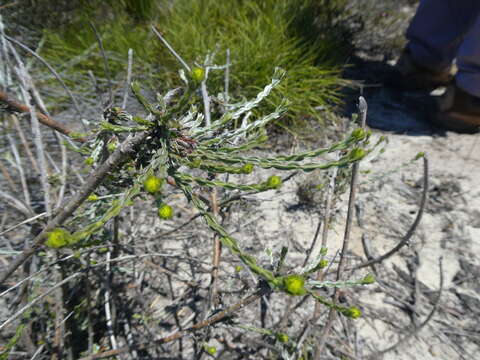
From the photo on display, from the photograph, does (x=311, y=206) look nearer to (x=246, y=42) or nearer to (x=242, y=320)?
(x=242, y=320)

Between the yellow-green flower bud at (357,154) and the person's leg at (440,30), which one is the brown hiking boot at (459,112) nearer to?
the person's leg at (440,30)

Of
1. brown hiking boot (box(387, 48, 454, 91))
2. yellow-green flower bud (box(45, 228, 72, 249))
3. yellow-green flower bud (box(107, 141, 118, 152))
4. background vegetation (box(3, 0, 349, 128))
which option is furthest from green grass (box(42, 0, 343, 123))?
yellow-green flower bud (box(45, 228, 72, 249))

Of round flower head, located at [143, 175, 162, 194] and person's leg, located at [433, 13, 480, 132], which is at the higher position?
person's leg, located at [433, 13, 480, 132]

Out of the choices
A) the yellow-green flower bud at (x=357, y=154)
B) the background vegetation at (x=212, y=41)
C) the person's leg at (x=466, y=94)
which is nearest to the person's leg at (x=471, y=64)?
the person's leg at (x=466, y=94)

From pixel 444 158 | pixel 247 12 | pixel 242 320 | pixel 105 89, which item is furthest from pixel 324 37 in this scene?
pixel 242 320

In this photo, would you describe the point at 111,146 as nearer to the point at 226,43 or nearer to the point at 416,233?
→ the point at 416,233

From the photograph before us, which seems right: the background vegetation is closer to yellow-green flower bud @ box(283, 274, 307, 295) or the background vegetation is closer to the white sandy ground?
the white sandy ground
